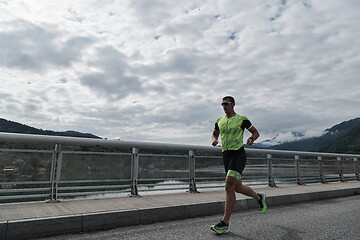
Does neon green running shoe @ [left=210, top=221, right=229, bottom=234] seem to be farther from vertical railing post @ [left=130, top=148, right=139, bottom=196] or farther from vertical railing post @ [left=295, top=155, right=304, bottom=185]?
vertical railing post @ [left=295, top=155, right=304, bottom=185]

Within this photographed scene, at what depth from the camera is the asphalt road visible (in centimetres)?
373

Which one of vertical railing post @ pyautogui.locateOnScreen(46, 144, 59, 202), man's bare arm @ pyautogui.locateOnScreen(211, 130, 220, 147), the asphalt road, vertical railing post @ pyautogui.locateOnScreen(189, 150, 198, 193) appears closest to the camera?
the asphalt road

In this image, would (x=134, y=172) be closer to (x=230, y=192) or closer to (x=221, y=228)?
(x=230, y=192)

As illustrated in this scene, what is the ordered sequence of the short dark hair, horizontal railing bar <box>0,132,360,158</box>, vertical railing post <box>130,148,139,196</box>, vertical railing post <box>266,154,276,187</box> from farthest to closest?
vertical railing post <box>266,154,276,187</box>
vertical railing post <box>130,148,139,196</box>
horizontal railing bar <box>0,132,360,158</box>
the short dark hair

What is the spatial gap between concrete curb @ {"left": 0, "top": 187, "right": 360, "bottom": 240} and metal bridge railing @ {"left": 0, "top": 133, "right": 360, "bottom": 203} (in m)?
1.57

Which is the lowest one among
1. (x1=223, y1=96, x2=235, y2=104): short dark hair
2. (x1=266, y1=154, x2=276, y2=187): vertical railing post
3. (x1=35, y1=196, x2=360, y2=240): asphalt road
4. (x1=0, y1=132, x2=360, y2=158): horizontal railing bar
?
(x1=35, y1=196, x2=360, y2=240): asphalt road

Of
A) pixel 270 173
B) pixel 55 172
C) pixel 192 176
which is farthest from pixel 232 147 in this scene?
pixel 270 173

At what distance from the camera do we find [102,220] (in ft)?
13.5

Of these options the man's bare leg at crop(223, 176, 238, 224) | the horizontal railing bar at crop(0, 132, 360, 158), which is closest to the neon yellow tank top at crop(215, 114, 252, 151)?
the man's bare leg at crop(223, 176, 238, 224)

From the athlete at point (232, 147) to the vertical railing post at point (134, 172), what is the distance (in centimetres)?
270

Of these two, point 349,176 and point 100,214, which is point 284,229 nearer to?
point 100,214

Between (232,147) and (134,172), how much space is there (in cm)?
302

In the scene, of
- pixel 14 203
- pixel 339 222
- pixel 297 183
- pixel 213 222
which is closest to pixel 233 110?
pixel 213 222

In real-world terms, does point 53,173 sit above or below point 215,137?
below
